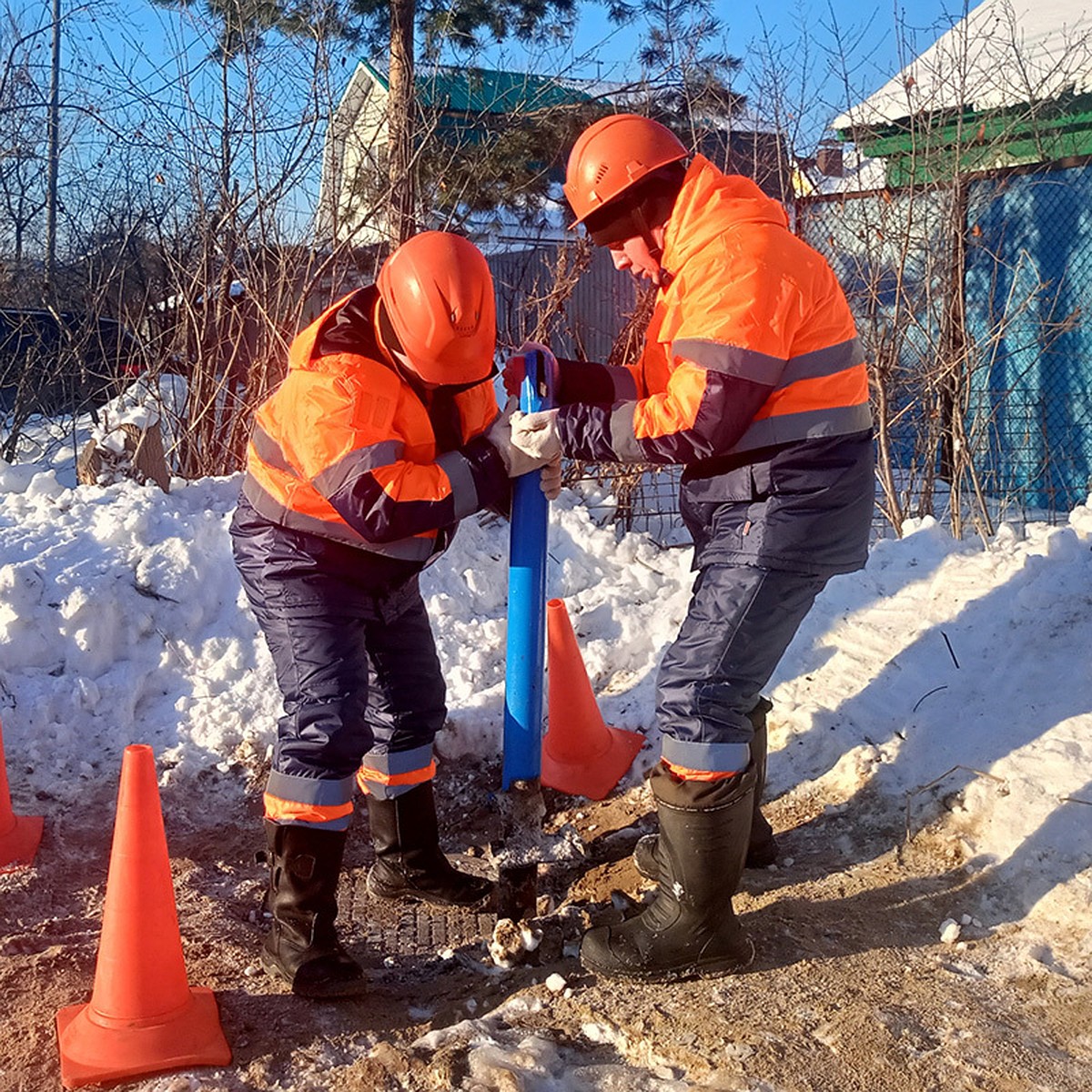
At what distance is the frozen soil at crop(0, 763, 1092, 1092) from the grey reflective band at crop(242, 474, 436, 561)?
1218 mm

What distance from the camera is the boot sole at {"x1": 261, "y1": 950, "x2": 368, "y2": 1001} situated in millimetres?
2938

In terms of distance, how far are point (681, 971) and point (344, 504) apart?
1.55 meters

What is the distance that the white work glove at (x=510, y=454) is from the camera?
3.10 meters

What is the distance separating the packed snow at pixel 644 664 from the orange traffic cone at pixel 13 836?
0.94ft

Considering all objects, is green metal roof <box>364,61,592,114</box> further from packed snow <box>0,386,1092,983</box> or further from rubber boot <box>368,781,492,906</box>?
rubber boot <box>368,781,492,906</box>

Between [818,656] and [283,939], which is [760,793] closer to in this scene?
[818,656]

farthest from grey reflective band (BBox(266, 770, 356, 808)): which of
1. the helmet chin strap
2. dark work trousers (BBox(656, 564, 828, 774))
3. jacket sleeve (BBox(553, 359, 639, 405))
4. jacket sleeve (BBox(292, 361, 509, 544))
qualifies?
the helmet chin strap

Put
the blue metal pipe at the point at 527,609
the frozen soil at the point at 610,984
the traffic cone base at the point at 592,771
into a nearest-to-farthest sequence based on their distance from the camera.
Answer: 1. the frozen soil at the point at 610,984
2. the blue metal pipe at the point at 527,609
3. the traffic cone base at the point at 592,771

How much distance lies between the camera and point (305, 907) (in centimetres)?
303

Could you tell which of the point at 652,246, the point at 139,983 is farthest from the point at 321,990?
the point at 652,246

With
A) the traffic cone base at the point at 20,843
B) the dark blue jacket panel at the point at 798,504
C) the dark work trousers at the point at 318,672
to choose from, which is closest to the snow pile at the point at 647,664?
the traffic cone base at the point at 20,843

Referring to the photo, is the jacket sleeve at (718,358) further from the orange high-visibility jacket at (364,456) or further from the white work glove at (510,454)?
the orange high-visibility jacket at (364,456)

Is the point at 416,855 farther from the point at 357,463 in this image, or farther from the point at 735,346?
the point at 735,346

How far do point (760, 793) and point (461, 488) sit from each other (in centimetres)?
174
